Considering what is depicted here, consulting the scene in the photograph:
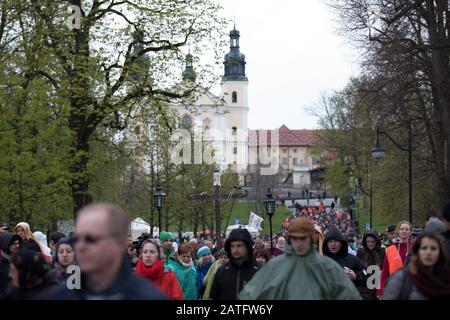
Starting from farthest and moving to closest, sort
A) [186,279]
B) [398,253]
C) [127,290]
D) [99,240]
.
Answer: [398,253] → [186,279] → [127,290] → [99,240]

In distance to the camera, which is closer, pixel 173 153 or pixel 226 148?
pixel 173 153

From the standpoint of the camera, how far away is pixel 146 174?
6688 cm

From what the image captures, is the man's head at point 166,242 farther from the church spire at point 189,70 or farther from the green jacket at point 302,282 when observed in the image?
the church spire at point 189,70

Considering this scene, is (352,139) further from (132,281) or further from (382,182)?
(132,281)

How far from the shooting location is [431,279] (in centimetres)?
723

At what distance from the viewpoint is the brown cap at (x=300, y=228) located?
7641 mm

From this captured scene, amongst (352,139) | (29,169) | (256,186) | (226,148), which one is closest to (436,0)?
(29,169)

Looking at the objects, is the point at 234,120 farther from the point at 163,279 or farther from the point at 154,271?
the point at 163,279

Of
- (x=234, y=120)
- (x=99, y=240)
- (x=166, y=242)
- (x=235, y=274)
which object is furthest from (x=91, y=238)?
(x=234, y=120)

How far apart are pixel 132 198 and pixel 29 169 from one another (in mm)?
34391

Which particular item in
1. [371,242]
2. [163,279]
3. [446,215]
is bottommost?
[163,279]

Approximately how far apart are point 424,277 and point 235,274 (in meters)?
3.24

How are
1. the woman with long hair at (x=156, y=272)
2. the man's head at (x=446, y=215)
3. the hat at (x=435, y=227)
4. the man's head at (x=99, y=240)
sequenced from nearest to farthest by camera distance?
the man's head at (x=99, y=240), the man's head at (x=446, y=215), the hat at (x=435, y=227), the woman with long hair at (x=156, y=272)

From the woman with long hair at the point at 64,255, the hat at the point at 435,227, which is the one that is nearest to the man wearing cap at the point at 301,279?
the hat at the point at 435,227
